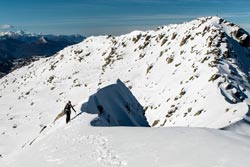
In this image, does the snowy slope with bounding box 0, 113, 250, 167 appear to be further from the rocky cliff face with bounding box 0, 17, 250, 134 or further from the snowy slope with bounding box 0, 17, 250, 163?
the rocky cliff face with bounding box 0, 17, 250, 134

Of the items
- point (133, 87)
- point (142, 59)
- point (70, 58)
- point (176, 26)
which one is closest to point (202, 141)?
point (133, 87)

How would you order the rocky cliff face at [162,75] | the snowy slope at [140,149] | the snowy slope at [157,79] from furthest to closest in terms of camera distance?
the snowy slope at [157,79] → the rocky cliff face at [162,75] → the snowy slope at [140,149]

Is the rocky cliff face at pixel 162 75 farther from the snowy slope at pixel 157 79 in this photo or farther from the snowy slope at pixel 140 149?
the snowy slope at pixel 140 149

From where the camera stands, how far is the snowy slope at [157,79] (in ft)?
166

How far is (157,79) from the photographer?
76.8 meters

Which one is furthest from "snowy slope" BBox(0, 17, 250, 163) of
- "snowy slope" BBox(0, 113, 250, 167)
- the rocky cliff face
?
"snowy slope" BBox(0, 113, 250, 167)

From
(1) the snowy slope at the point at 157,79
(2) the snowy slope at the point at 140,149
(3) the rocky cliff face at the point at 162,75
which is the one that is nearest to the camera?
(2) the snowy slope at the point at 140,149

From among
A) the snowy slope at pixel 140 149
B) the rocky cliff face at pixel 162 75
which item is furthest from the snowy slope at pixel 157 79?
the snowy slope at pixel 140 149

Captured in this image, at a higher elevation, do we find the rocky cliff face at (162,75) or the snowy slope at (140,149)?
Result: the rocky cliff face at (162,75)

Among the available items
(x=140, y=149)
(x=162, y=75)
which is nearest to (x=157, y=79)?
(x=162, y=75)

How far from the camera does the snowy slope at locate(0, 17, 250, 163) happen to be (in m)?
50.5

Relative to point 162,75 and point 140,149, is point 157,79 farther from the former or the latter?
point 140,149

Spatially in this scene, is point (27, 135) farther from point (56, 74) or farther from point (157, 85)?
point (56, 74)

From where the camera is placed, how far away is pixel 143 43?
103m
